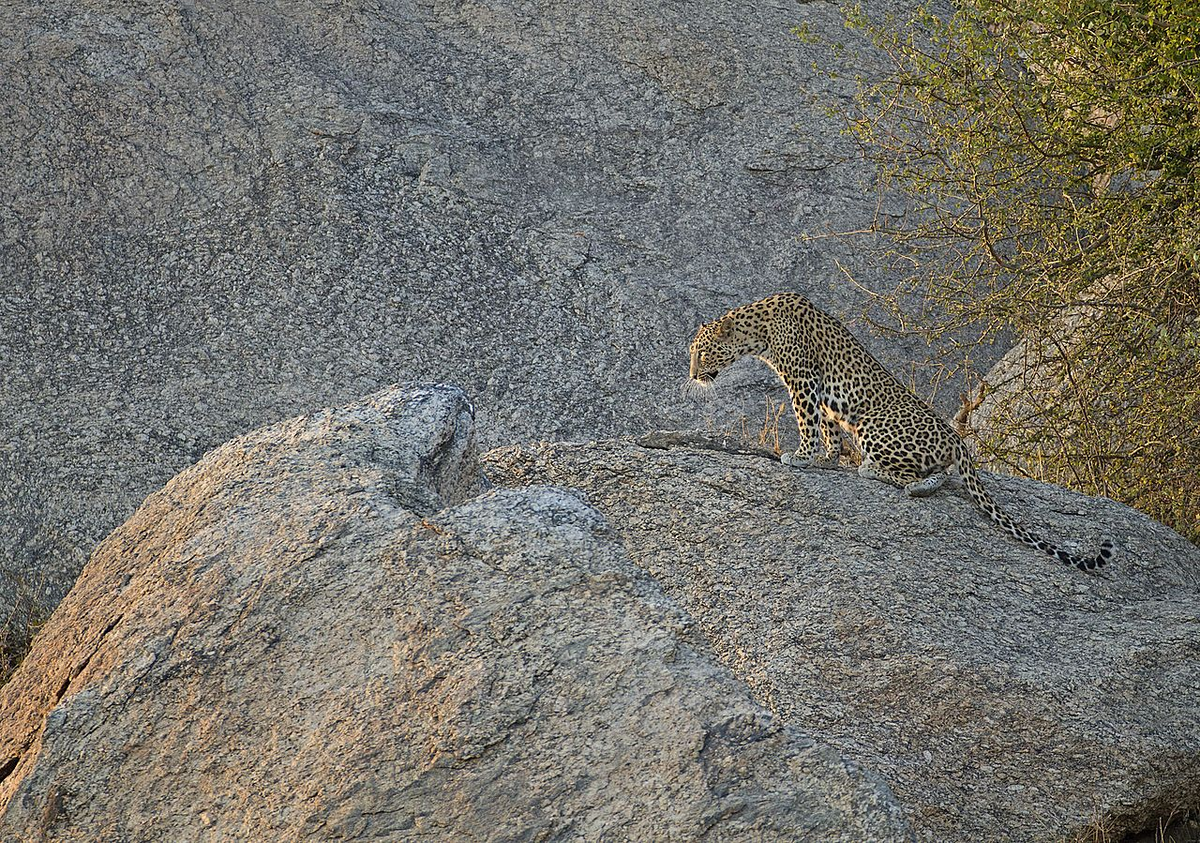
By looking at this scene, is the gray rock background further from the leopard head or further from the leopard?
the leopard

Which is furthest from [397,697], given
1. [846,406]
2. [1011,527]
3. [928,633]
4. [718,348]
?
[718,348]

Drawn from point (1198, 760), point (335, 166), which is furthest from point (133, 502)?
point (1198, 760)

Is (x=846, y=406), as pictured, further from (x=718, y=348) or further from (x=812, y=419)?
(x=718, y=348)

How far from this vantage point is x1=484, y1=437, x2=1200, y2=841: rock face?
5816mm

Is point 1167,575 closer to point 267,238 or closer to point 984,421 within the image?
point 984,421

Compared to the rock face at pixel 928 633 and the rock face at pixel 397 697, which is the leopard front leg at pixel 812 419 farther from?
the rock face at pixel 397 697

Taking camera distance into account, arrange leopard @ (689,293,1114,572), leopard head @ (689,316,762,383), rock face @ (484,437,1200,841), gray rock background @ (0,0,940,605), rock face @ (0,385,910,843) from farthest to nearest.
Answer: gray rock background @ (0,0,940,605) < leopard head @ (689,316,762,383) < leopard @ (689,293,1114,572) < rock face @ (484,437,1200,841) < rock face @ (0,385,910,843)

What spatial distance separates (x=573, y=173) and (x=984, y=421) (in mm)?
4239

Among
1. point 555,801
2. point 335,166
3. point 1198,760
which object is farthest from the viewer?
point 335,166

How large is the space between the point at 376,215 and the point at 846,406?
4.56m

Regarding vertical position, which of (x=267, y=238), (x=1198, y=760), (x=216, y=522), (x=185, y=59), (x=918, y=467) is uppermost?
(x=185, y=59)

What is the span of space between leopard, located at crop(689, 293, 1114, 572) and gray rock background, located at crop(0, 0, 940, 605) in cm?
171

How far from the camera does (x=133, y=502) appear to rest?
9.08 metres

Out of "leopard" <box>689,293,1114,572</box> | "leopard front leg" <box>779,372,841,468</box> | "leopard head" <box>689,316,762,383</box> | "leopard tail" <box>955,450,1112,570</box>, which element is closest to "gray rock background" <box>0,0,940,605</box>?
"leopard head" <box>689,316,762,383</box>
